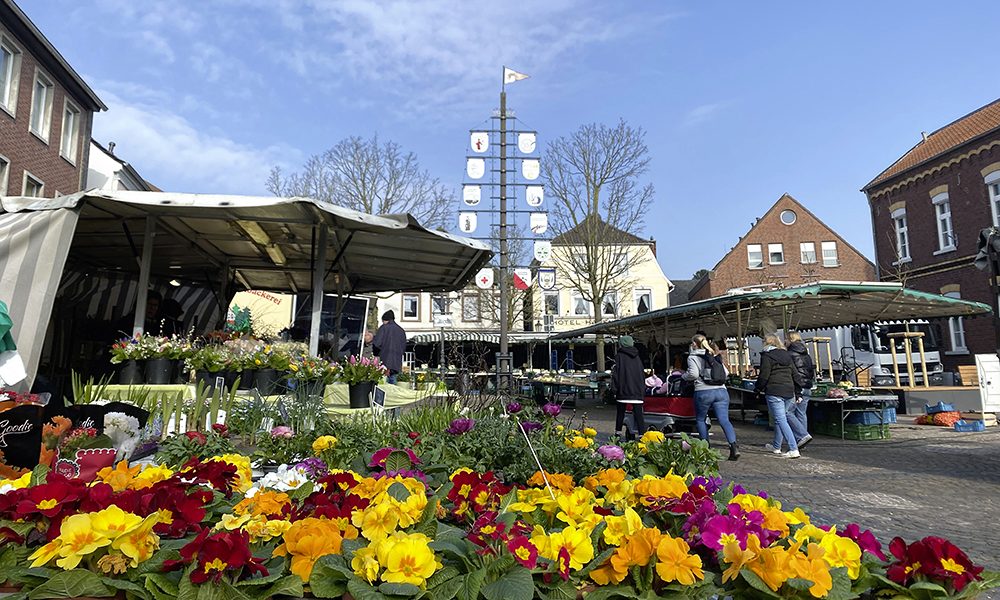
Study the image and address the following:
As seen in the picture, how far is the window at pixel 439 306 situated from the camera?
36.1m

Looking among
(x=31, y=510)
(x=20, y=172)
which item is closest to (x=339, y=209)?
(x=31, y=510)

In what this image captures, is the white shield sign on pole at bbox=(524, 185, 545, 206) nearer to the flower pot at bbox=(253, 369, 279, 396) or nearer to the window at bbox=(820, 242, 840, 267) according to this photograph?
the flower pot at bbox=(253, 369, 279, 396)

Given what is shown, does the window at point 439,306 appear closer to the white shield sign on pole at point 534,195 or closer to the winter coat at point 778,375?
the white shield sign on pole at point 534,195

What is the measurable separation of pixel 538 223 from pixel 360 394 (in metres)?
12.8

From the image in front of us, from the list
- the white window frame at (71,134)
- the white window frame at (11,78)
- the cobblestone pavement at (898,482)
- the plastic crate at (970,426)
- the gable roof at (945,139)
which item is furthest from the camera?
the gable roof at (945,139)

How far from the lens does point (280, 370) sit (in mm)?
6160

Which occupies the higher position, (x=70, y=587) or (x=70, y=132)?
(x=70, y=132)


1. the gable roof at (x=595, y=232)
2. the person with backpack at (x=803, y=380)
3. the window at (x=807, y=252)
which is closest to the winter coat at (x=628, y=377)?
the person with backpack at (x=803, y=380)

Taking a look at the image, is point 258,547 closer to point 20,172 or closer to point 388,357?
point 388,357

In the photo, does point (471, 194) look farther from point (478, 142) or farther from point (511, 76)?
point (511, 76)

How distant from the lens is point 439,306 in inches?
1432

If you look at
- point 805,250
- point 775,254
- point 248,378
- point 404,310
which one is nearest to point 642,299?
point 775,254

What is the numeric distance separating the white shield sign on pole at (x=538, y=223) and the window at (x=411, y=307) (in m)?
19.4

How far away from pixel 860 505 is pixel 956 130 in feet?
92.8
